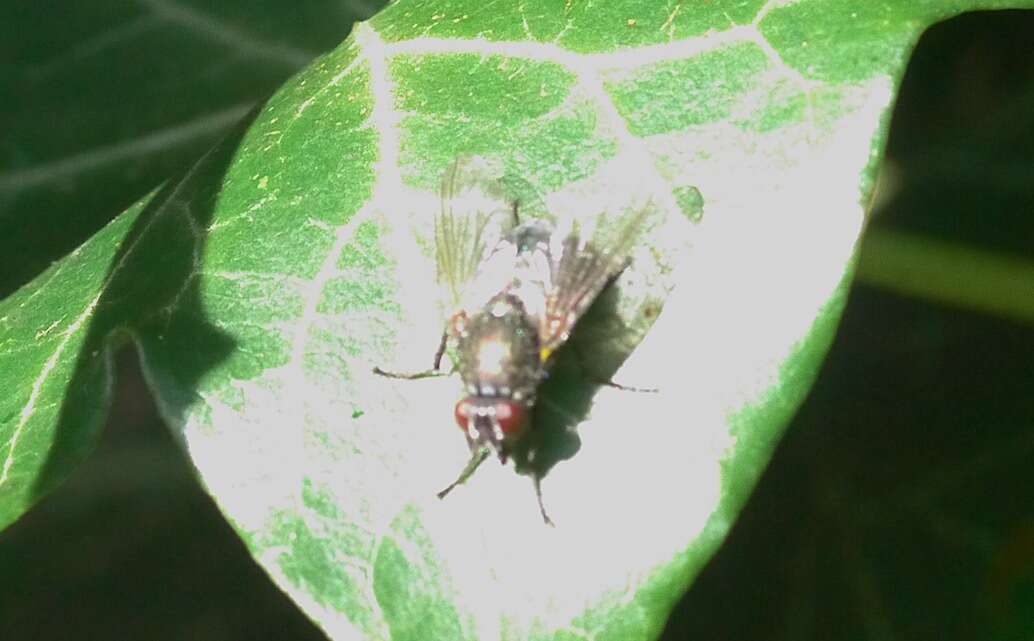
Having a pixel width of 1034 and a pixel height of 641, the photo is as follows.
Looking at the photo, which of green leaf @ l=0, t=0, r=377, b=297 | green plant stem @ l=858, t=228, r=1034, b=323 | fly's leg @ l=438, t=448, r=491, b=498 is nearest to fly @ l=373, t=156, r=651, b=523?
fly's leg @ l=438, t=448, r=491, b=498

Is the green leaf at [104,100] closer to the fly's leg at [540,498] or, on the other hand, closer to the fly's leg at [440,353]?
the fly's leg at [440,353]

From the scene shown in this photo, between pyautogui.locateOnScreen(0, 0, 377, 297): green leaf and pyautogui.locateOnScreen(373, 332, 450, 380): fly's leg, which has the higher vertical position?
pyautogui.locateOnScreen(0, 0, 377, 297): green leaf

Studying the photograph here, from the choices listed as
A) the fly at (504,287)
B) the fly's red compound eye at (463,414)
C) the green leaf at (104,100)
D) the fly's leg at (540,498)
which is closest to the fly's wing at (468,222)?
the fly at (504,287)

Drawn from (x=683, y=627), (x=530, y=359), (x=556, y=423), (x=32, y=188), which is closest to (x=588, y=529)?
(x=556, y=423)

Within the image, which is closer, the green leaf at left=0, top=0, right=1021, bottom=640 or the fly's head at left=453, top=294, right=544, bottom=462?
the green leaf at left=0, top=0, right=1021, bottom=640

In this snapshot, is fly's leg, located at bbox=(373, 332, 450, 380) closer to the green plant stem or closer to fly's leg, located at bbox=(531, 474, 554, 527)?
fly's leg, located at bbox=(531, 474, 554, 527)

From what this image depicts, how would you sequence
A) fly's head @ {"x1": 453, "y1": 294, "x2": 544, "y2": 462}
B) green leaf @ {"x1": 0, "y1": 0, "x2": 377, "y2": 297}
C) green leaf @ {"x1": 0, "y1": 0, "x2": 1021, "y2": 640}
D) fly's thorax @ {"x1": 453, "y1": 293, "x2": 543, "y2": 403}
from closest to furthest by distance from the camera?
green leaf @ {"x1": 0, "y1": 0, "x2": 1021, "y2": 640} → fly's head @ {"x1": 453, "y1": 294, "x2": 544, "y2": 462} → fly's thorax @ {"x1": 453, "y1": 293, "x2": 543, "y2": 403} → green leaf @ {"x1": 0, "y1": 0, "x2": 377, "y2": 297}

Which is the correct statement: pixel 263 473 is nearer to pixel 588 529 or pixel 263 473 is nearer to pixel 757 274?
pixel 588 529
